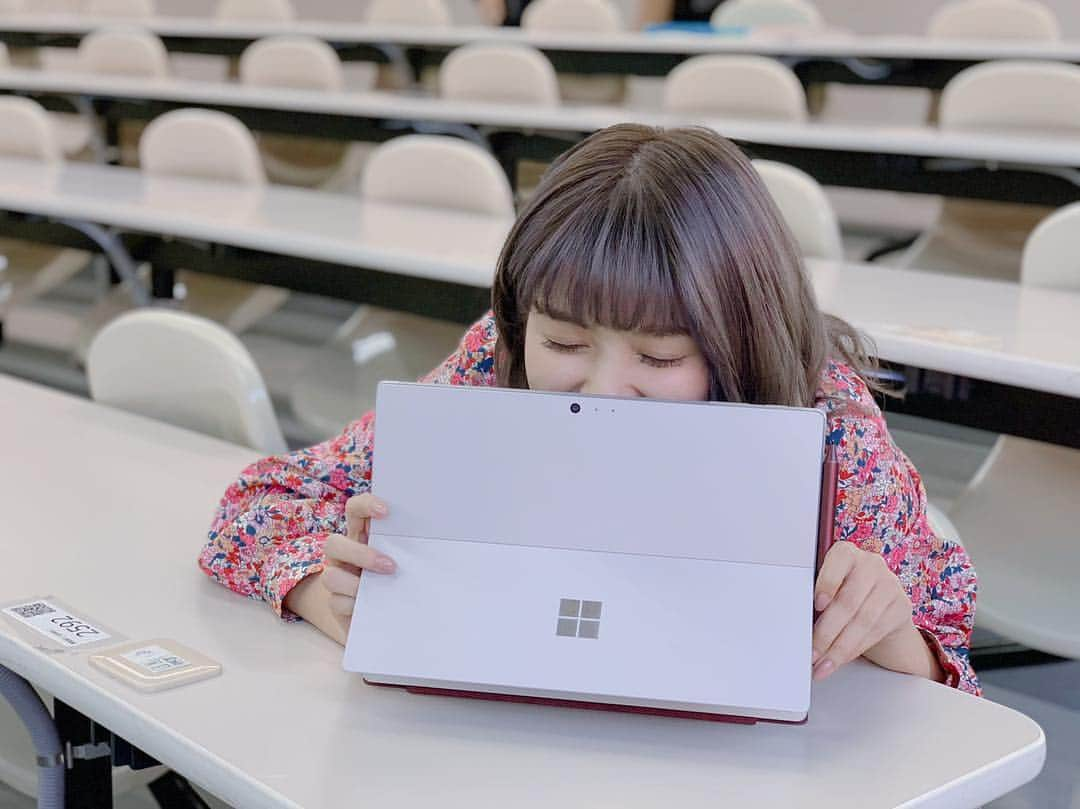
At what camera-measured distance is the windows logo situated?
0.90 m

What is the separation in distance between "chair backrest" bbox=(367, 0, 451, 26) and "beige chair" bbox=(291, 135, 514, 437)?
370 cm

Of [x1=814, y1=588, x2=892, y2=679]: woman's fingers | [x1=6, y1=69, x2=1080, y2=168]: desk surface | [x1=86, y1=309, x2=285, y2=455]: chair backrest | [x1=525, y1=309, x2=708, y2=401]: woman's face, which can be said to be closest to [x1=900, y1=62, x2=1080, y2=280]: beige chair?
[x1=6, y1=69, x2=1080, y2=168]: desk surface

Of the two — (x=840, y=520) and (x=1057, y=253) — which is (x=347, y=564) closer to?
(x=840, y=520)

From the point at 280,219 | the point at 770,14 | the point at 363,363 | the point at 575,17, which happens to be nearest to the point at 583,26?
the point at 575,17

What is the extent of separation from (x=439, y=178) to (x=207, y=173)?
0.77 metres

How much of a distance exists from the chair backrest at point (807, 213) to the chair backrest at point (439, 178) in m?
0.62

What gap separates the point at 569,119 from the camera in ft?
12.2

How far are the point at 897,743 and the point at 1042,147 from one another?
2.40m

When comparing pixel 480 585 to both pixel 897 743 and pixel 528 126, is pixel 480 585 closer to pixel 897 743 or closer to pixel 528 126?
pixel 897 743

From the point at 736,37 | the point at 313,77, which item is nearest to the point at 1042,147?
the point at 736,37

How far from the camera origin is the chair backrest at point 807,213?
8.08 ft

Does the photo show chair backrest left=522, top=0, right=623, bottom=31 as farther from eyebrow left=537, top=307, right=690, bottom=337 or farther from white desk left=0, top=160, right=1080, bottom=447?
eyebrow left=537, top=307, right=690, bottom=337

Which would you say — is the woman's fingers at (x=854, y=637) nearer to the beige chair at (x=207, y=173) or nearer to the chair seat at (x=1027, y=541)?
the chair seat at (x=1027, y=541)

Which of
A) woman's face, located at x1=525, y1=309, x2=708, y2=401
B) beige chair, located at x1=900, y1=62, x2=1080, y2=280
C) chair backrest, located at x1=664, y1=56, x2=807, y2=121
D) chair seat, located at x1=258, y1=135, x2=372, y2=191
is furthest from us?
chair seat, located at x1=258, y1=135, x2=372, y2=191
